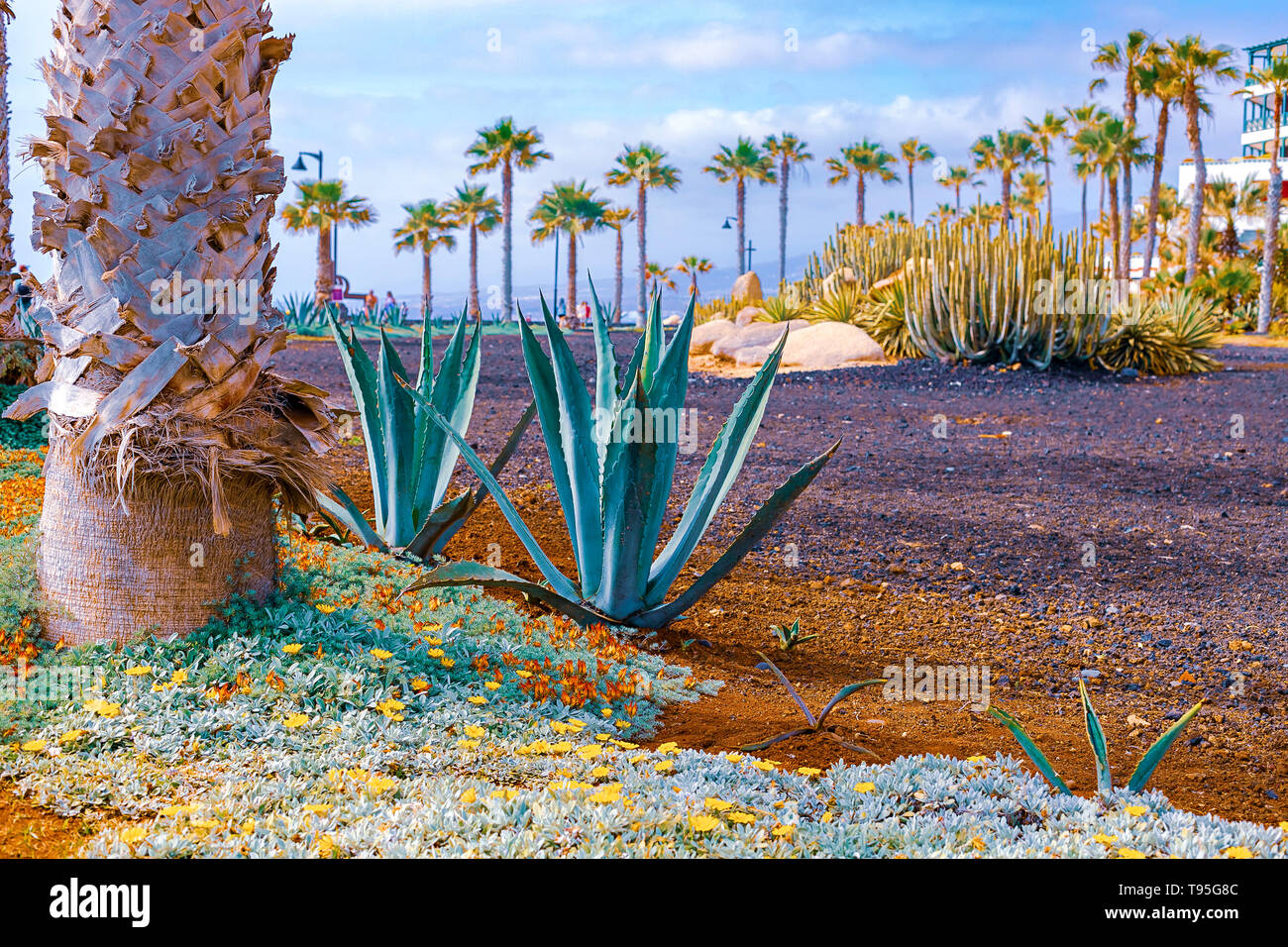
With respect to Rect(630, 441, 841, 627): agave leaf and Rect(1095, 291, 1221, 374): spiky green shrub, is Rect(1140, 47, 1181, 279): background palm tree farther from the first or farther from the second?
Rect(630, 441, 841, 627): agave leaf

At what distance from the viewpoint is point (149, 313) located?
2850 mm

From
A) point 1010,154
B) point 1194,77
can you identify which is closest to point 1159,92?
point 1194,77

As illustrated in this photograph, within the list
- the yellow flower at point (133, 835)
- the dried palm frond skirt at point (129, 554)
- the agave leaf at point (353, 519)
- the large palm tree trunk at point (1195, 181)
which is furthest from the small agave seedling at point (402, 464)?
the large palm tree trunk at point (1195, 181)

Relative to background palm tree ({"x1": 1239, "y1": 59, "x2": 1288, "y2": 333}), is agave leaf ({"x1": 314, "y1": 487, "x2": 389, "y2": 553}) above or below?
below

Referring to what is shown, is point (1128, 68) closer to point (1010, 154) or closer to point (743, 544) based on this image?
point (1010, 154)

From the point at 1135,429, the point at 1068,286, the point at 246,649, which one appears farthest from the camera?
the point at 1068,286

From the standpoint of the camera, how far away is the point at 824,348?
14.2 m

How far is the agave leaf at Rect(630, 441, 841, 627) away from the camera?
365cm

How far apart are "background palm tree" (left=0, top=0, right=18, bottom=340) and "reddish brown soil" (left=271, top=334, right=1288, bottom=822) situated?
3.12 metres

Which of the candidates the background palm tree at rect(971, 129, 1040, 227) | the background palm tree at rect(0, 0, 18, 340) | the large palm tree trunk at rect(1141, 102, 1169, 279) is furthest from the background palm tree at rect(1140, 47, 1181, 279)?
the background palm tree at rect(0, 0, 18, 340)
